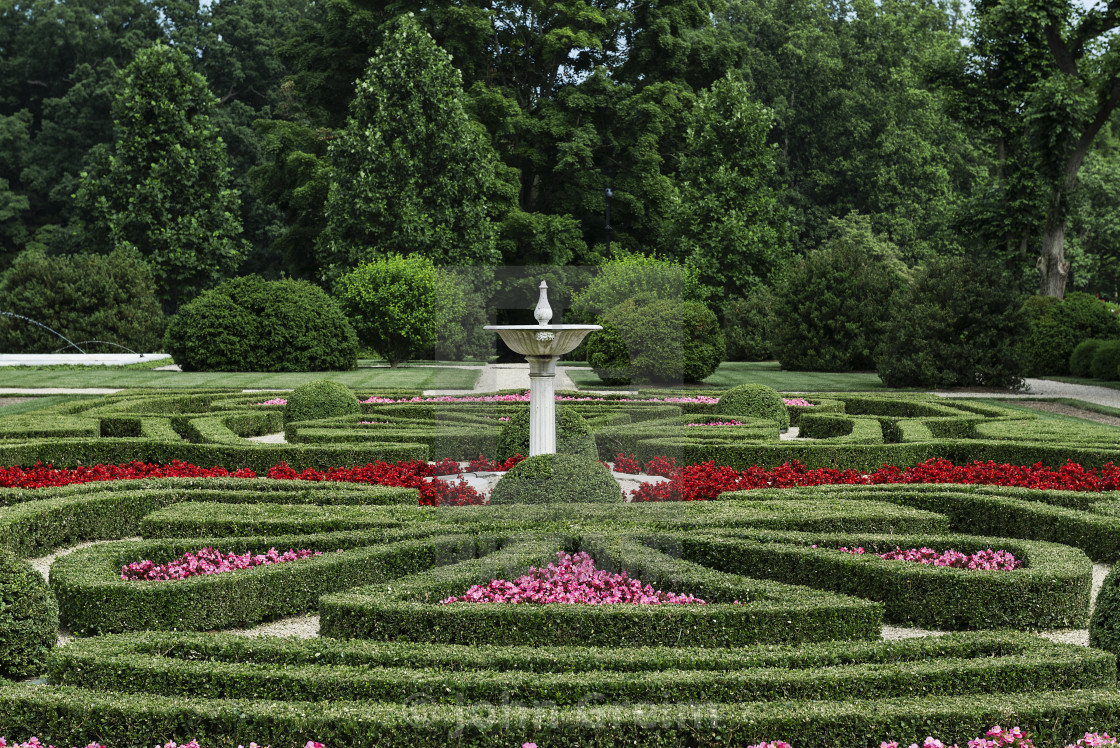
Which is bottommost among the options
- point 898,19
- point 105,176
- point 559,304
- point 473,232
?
point 559,304

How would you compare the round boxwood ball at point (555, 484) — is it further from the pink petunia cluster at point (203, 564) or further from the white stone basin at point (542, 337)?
the pink petunia cluster at point (203, 564)

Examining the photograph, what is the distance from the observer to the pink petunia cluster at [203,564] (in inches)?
235

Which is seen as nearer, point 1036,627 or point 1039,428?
point 1036,627

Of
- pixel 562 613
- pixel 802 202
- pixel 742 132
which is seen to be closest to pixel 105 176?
pixel 742 132

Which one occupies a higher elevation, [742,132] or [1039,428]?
[742,132]

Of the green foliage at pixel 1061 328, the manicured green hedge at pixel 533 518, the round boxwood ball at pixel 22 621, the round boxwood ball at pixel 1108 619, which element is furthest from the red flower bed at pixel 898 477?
the green foliage at pixel 1061 328

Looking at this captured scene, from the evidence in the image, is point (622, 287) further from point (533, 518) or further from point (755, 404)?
point (533, 518)

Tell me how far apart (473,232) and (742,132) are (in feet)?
37.1

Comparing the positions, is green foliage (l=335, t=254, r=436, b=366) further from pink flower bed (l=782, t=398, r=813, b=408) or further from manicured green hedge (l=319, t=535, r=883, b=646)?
manicured green hedge (l=319, t=535, r=883, b=646)

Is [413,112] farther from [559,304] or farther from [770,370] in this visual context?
[559,304]

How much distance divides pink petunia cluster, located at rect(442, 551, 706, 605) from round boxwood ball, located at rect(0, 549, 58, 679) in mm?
2053

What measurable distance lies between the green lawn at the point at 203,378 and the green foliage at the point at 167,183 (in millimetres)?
13416

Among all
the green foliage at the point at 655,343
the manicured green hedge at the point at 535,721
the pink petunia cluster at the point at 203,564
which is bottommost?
the manicured green hedge at the point at 535,721

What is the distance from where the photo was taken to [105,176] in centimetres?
3581
